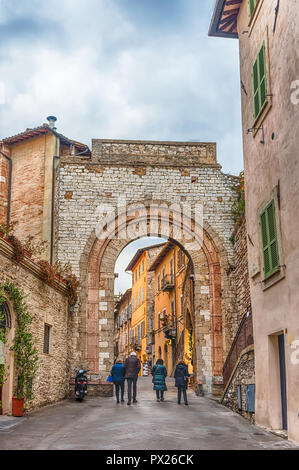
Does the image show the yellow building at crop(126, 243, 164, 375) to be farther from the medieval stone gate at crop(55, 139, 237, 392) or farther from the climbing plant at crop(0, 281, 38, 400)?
the climbing plant at crop(0, 281, 38, 400)

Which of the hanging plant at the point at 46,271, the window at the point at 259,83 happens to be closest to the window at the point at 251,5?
the window at the point at 259,83

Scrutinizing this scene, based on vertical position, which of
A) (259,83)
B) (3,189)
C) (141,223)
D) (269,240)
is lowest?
(269,240)

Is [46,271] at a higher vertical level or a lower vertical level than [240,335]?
higher

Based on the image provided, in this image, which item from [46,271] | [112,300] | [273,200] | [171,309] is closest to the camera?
[273,200]

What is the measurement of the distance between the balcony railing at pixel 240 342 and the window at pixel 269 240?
211cm

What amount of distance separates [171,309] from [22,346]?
2031 cm

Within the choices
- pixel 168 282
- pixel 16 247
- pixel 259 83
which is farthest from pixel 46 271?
pixel 168 282

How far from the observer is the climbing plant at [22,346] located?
37.2ft

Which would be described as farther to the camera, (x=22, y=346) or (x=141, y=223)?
(x=141, y=223)

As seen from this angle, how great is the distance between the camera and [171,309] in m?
31.7

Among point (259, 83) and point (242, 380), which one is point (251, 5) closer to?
point (259, 83)

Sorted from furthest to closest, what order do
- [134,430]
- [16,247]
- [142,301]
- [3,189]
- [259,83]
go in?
[142,301]
[3,189]
[16,247]
[259,83]
[134,430]

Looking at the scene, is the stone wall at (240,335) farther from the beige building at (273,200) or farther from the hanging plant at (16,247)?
the hanging plant at (16,247)
